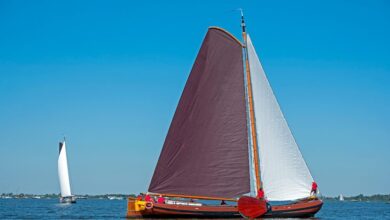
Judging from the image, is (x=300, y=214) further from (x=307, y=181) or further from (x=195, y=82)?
(x=195, y=82)

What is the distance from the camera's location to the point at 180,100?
172 ft

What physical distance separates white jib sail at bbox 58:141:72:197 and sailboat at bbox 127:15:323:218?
272 feet

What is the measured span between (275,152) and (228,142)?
379 cm

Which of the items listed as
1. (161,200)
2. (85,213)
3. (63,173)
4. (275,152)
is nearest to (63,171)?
(63,173)

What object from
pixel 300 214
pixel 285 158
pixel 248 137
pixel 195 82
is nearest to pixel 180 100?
pixel 195 82

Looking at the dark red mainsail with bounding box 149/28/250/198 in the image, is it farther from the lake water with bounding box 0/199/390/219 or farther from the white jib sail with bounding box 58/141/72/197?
the white jib sail with bounding box 58/141/72/197

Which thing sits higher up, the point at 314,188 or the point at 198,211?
the point at 314,188

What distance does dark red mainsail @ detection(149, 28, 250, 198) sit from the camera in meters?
52.0

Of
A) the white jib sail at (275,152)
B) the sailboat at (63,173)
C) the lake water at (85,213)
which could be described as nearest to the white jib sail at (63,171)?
the sailboat at (63,173)

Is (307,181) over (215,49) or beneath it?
beneath

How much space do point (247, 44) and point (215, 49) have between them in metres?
2.59

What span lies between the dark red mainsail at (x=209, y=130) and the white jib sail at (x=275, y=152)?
120 centimetres

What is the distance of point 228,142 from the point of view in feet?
171

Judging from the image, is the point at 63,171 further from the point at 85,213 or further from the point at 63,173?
the point at 85,213
